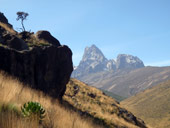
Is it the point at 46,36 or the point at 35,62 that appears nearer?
the point at 35,62

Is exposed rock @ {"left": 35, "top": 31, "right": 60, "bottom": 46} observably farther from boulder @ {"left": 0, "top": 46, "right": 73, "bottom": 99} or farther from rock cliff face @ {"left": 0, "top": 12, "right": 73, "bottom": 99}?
boulder @ {"left": 0, "top": 46, "right": 73, "bottom": 99}

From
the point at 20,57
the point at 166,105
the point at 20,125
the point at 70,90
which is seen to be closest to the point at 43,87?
A: the point at 20,57

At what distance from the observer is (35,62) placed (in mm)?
17984

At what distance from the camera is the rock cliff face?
14.7m

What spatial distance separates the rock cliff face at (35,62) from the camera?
14742mm

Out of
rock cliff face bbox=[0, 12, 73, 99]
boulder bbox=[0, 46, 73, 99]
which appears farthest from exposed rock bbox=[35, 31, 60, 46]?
boulder bbox=[0, 46, 73, 99]

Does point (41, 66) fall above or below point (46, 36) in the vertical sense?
below

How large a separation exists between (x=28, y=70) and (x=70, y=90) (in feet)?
73.8

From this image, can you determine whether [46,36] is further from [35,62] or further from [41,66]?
[35,62]

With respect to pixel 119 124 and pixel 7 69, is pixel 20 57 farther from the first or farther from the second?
pixel 119 124

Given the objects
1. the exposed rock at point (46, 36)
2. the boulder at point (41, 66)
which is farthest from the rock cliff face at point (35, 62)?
the exposed rock at point (46, 36)

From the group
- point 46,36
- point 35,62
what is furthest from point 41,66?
point 46,36

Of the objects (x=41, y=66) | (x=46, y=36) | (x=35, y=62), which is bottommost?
(x=41, y=66)

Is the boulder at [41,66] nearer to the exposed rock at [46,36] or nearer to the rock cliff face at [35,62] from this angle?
the rock cliff face at [35,62]
